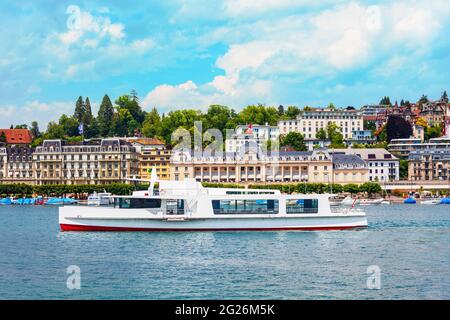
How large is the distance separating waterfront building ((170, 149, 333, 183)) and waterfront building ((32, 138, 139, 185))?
8.93 m

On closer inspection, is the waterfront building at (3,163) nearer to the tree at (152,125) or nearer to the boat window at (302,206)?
the tree at (152,125)

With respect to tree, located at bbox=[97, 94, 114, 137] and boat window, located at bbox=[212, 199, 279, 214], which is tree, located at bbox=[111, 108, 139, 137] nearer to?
tree, located at bbox=[97, 94, 114, 137]

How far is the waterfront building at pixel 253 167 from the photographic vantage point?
126 m

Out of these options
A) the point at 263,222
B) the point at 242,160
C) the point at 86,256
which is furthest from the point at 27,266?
the point at 242,160

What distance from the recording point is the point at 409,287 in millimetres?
25359

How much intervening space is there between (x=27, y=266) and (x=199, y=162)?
97.0 meters

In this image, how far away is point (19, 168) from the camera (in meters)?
131

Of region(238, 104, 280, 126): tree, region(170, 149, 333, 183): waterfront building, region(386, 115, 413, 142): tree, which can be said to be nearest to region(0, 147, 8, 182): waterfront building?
region(170, 149, 333, 183): waterfront building

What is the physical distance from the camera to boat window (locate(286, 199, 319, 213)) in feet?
145

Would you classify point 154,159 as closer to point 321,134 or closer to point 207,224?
point 321,134

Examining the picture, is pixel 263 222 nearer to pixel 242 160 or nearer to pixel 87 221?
pixel 87 221

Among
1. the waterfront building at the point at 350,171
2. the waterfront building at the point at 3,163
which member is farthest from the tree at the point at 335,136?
the waterfront building at the point at 3,163

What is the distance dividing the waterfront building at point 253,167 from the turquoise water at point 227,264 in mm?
81206
